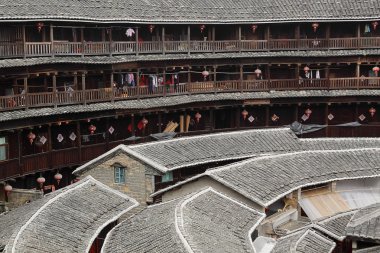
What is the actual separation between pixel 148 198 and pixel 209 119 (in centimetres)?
1780

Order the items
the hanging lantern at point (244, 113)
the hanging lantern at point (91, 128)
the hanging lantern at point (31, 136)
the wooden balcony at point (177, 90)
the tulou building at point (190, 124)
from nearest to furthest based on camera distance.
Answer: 1. the tulou building at point (190, 124)
2. the hanging lantern at point (31, 136)
3. the wooden balcony at point (177, 90)
4. the hanging lantern at point (91, 128)
5. the hanging lantern at point (244, 113)

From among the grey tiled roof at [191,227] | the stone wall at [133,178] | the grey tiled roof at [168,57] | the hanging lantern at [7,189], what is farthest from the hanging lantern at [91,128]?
the grey tiled roof at [191,227]

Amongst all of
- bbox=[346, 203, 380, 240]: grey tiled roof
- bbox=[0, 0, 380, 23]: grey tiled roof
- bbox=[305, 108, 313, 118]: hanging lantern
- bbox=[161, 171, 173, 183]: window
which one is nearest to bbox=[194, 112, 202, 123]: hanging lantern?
bbox=[0, 0, 380, 23]: grey tiled roof

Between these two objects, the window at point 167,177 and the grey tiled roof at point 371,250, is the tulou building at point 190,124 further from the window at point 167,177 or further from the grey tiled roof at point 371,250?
the window at point 167,177

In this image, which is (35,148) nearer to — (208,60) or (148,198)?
(148,198)

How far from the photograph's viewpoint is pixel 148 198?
42.5 m

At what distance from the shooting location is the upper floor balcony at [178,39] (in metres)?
48.4

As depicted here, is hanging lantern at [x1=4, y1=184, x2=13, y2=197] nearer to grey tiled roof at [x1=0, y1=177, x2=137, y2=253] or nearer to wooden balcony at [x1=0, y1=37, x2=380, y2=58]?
grey tiled roof at [x1=0, y1=177, x2=137, y2=253]

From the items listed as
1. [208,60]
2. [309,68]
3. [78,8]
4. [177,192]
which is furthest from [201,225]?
[309,68]

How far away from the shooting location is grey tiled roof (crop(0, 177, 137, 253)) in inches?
1261

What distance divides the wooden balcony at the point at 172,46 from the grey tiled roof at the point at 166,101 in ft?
10.6

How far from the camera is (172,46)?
2250 inches

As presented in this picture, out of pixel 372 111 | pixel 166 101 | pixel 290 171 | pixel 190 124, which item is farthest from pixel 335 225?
pixel 372 111

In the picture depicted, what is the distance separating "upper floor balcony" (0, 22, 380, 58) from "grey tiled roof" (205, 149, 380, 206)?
544 inches
